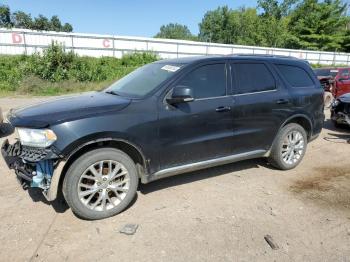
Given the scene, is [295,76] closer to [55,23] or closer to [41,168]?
[41,168]

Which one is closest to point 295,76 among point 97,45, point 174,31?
point 97,45

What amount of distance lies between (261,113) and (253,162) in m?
1.24

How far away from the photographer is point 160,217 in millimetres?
3723

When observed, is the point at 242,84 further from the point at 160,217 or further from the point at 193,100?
the point at 160,217

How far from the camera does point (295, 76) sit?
5.30 metres

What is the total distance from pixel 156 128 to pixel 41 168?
1.30m

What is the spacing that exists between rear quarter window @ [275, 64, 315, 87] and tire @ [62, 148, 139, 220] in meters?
2.89

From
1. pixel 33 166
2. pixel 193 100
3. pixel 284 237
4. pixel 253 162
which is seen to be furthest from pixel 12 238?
pixel 253 162

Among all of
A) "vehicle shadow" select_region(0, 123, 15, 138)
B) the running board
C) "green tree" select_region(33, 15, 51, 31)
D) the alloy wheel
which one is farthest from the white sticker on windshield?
"green tree" select_region(33, 15, 51, 31)

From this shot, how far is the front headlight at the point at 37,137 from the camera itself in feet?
10.7

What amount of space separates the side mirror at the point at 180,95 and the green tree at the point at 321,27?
48.9 metres

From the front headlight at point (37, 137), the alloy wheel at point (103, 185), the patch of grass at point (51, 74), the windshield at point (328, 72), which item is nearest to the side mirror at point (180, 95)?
the alloy wheel at point (103, 185)

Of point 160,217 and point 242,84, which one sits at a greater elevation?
point 242,84

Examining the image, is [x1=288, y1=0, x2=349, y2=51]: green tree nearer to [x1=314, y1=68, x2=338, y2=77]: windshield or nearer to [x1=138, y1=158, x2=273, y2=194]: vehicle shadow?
[x1=314, y1=68, x2=338, y2=77]: windshield
